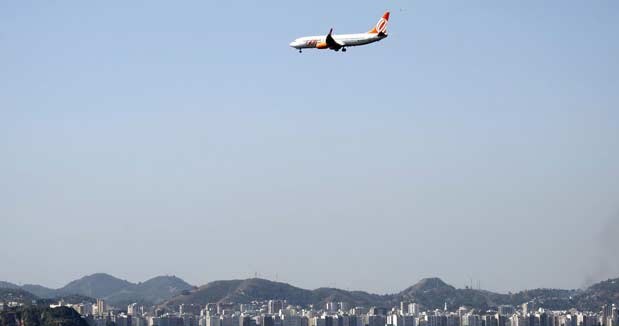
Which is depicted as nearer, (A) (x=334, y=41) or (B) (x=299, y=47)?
(A) (x=334, y=41)

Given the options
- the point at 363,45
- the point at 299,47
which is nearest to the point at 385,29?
the point at 363,45

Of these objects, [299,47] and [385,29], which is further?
[299,47]

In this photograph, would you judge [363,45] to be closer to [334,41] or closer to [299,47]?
[334,41]

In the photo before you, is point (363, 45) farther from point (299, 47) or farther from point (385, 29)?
point (299, 47)

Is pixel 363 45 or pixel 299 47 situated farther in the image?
pixel 299 47
